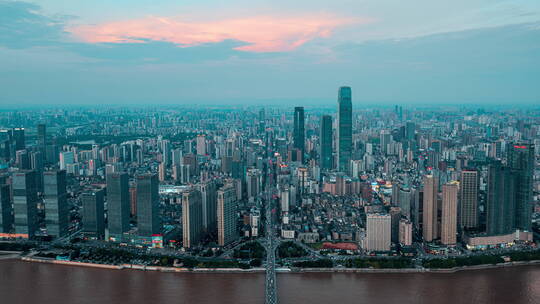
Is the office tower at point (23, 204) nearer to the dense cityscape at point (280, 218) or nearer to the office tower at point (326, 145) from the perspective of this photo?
→ the dense cityscape at point (280, 218)

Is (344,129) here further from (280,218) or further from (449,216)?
(449,216)

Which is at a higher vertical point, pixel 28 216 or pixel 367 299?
pixel 28 216

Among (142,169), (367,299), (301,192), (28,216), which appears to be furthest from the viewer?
(142,169)

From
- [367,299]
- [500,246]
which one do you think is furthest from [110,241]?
[500,246]

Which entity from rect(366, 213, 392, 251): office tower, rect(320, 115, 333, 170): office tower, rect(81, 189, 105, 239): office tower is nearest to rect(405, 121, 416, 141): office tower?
rect(320, 115, 333, 170): office tower

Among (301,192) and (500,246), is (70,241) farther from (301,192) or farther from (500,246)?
(500,246)
